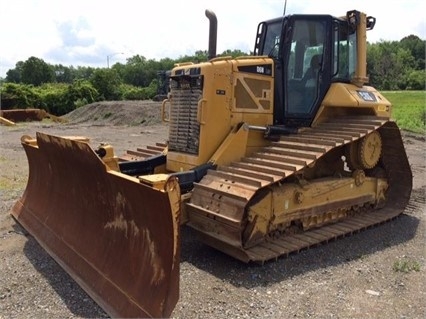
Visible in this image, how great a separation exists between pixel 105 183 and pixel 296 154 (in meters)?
2.31

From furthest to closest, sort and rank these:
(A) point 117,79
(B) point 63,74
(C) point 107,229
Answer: (B) point 63,74, (A) point 117,79, (C) point 107,229

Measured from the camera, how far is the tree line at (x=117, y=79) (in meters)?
36.0

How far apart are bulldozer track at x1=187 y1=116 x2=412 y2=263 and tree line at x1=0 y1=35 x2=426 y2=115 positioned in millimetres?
2898

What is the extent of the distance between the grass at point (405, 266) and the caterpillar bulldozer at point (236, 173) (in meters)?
0.89

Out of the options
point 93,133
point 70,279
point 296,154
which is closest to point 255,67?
point 296,154

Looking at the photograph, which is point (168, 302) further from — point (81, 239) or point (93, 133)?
point (93, 133)

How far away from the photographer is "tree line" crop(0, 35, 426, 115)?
3597 cm

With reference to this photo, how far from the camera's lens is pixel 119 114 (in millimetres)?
28000

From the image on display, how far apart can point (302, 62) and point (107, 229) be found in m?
3.66

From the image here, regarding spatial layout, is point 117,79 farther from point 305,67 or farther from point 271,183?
point 271,183

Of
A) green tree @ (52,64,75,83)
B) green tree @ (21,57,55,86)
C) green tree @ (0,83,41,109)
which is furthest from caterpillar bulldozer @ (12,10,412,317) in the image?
green tree @ (52,64,75,83)

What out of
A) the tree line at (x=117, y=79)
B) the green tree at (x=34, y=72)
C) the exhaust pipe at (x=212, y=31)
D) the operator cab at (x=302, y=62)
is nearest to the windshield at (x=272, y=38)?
the operator cab at (x=302, y=62)

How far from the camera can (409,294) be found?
458 cm

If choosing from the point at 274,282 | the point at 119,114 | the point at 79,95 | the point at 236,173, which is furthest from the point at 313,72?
the point at 79,95
